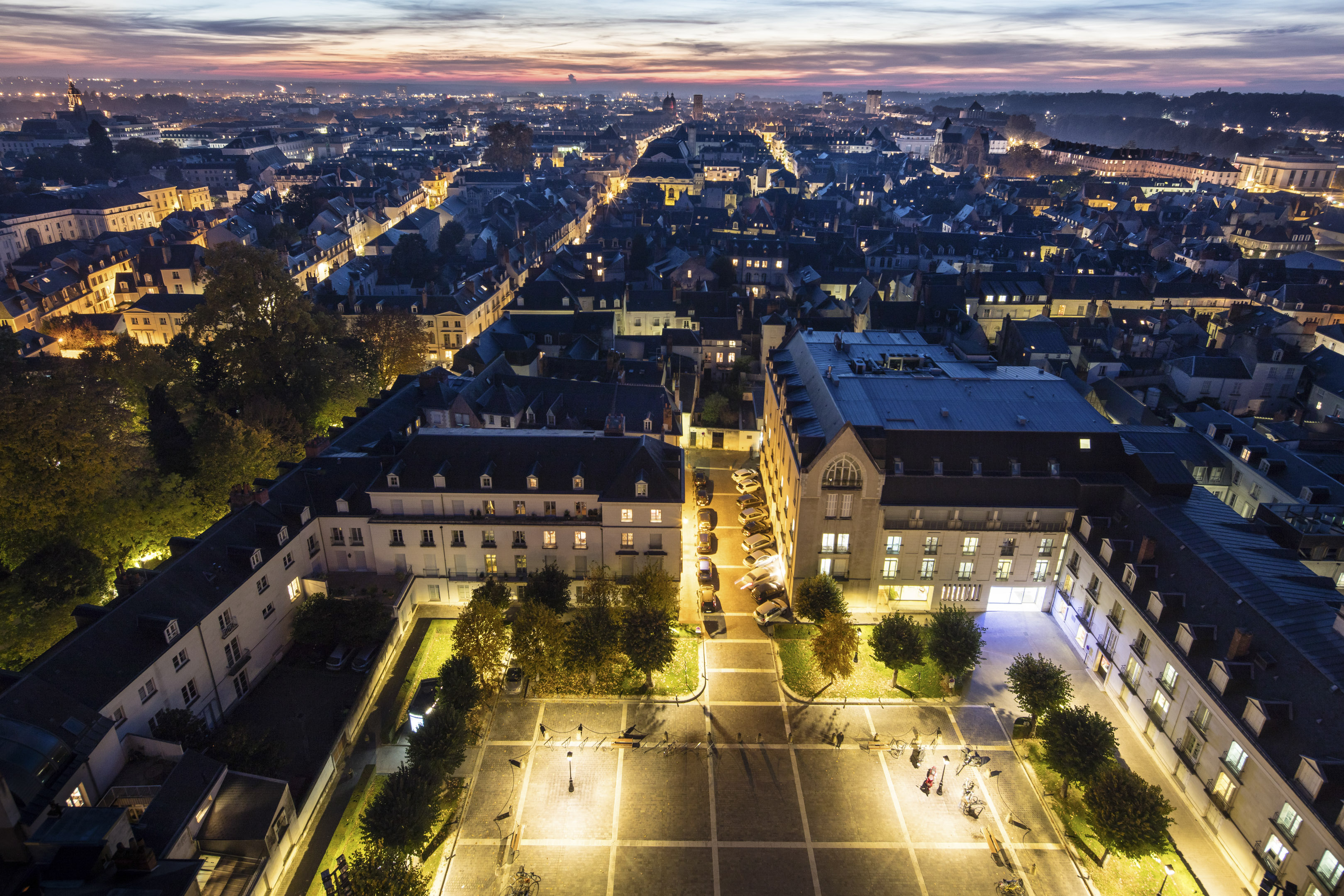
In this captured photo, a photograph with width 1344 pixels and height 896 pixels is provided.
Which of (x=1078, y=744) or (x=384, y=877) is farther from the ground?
(x=384, y=877)

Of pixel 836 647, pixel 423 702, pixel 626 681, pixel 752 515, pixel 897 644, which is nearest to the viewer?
pixel 423 702

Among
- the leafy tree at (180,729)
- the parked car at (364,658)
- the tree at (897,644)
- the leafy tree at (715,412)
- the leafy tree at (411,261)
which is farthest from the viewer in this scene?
the leafy tree at (411,261)

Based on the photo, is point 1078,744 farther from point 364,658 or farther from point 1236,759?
point 364,658

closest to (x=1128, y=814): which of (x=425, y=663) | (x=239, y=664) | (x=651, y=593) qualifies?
(x=651, y=593)

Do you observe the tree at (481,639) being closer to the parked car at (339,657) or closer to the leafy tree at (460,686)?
the leafy tree at (460,686)

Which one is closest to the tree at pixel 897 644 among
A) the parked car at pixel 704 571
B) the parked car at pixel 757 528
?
the parked car at pixel 704 571

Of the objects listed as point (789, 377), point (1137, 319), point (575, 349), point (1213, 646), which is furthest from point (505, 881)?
point (1137, 319)
